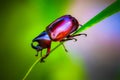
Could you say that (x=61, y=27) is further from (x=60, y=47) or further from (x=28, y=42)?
(x=28, y=42)

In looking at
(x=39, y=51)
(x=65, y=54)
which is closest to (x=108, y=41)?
(x=65, y=54)

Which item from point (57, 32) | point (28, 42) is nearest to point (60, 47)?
point (57, 32)
